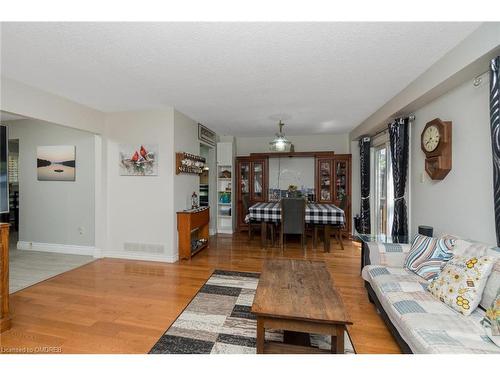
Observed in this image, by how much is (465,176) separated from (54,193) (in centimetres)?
562

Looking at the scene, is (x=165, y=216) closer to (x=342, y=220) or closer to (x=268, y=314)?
(x=268, y=314)

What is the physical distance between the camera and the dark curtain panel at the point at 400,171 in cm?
297

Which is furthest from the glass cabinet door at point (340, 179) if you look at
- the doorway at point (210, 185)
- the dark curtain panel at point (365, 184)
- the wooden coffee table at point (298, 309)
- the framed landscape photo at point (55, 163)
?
the framed landscape photo at point (55, 163)

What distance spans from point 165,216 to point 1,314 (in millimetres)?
1886

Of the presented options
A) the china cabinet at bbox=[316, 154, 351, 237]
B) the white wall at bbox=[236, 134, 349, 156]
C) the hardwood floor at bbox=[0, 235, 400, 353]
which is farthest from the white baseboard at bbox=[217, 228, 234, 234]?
the china cabinet at bbox=[316, 154, 351, 237]

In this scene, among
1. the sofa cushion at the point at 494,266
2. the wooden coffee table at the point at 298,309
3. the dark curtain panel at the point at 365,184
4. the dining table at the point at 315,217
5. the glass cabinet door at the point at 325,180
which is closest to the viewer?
the wooden coffee table at the point at 298,309

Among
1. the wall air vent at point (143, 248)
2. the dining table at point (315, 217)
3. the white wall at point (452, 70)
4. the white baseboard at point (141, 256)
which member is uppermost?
the white wall at point (452, 70)

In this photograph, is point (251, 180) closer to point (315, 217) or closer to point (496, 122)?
point (315, 217)

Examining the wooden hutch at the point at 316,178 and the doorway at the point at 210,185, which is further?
the doorway at the point at 210,185

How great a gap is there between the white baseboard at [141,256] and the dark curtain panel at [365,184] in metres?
3.66

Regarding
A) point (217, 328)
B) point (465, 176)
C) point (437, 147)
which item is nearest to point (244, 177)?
point (437, 147)

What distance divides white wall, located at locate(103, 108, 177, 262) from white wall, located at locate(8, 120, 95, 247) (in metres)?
0.41

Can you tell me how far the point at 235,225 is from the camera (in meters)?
5.63

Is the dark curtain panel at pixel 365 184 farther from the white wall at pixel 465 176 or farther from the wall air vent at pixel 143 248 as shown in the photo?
the wall air vent at pixel 143 248
